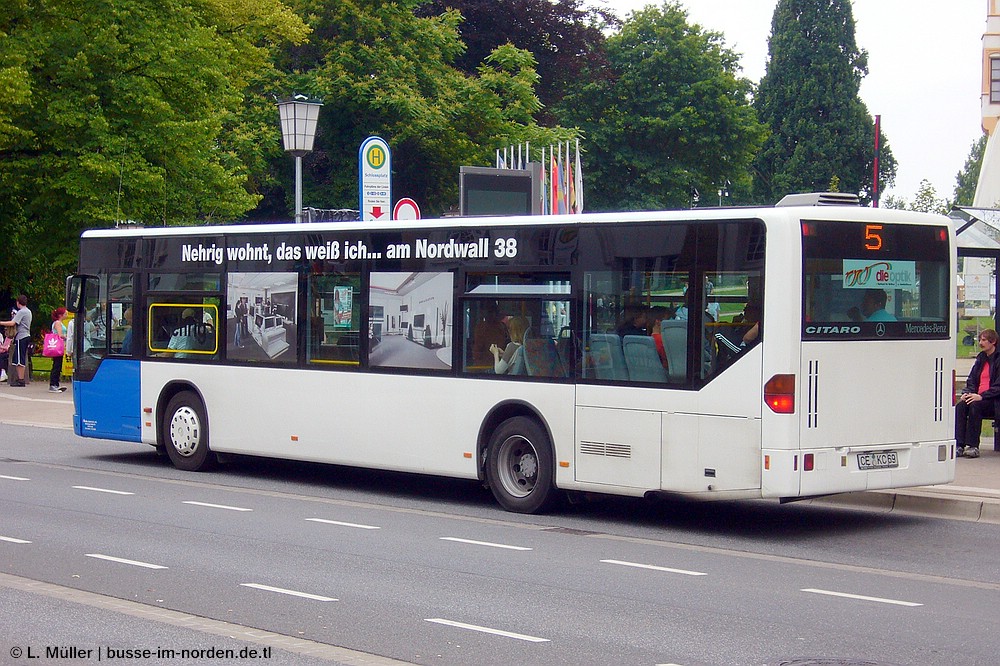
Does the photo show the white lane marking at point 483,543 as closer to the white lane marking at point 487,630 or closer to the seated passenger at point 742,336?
the seated passenger at point 742,336

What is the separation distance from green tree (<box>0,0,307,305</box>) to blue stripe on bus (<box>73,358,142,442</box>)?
13.8m

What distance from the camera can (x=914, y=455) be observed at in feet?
39.0

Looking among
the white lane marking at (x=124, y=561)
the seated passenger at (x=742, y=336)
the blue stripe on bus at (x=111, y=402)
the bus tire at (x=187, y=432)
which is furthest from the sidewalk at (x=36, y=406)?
the seated passenger at (x=742, y=336)

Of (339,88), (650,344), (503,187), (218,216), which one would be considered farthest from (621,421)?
(339,88)

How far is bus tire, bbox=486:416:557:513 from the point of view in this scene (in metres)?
12.7

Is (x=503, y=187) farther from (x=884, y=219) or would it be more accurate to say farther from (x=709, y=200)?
(x=709, y=200)

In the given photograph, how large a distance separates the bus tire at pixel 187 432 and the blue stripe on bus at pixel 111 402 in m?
0.53

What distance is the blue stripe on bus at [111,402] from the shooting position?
16.8 m

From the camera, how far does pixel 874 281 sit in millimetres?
11703

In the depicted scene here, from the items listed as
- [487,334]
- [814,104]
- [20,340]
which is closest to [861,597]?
[487,334]

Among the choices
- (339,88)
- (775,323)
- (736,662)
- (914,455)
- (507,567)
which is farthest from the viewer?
(339,88)

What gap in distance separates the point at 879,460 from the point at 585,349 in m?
2.68

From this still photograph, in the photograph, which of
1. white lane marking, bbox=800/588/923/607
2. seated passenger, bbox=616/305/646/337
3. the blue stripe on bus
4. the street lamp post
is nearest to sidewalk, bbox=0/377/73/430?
the blue stripe on bus

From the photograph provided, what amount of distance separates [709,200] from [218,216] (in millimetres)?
31274
